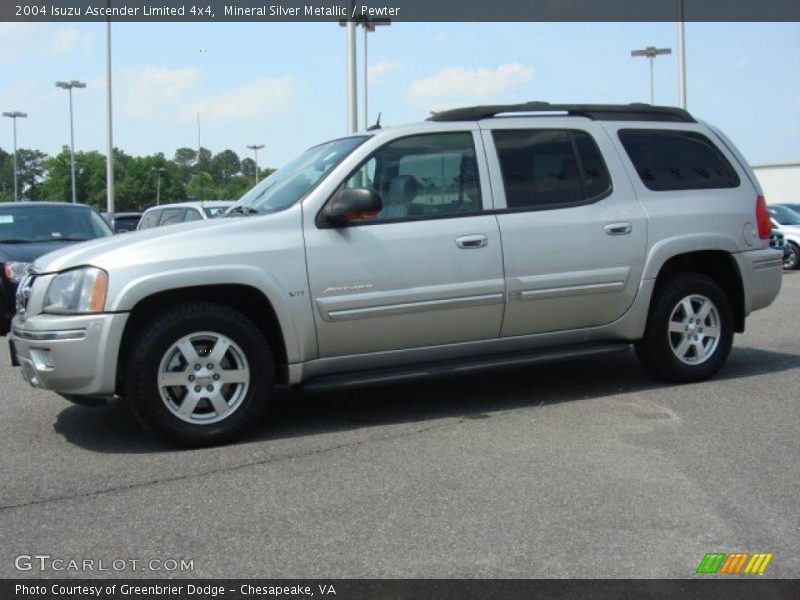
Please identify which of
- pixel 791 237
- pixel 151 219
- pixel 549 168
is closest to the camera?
pixel 549 168

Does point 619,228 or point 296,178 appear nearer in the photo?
point 296,178

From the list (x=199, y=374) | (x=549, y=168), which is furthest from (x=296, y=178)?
(x=549, y=168)

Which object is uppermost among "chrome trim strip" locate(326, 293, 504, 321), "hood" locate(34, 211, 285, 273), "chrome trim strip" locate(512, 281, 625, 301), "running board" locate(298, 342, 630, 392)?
"hood" locate(34, 211, 285, 273)

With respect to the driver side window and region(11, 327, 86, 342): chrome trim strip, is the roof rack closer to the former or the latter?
the driver side window

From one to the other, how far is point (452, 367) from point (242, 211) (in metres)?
1.70

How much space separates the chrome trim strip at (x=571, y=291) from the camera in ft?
19.9

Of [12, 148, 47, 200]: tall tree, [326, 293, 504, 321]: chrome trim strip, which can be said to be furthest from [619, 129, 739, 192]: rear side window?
[12, 148, 47, 200]: tall tree

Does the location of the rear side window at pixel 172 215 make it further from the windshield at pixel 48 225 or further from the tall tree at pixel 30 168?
the tall tree at pixel 30 168

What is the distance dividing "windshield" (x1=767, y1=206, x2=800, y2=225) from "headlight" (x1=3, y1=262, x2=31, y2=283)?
54.3ft

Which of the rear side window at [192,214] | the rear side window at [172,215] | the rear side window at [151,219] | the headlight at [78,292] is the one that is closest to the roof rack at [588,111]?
the headlight at [78,292]

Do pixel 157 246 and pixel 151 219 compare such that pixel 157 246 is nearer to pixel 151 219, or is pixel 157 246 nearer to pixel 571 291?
pixel 571 291

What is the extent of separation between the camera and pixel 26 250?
1041cm

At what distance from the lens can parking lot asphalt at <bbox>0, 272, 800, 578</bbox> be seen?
12.0 ft

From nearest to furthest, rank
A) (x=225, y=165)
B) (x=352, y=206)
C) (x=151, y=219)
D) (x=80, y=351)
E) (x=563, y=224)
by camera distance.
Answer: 1. (x=80, y=351)
2. (x=352, y=206)
3. (x=563, y=224)
4. (x=151, y=219)
5. (x=225, y=165)
